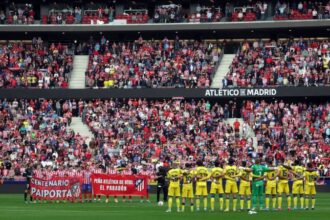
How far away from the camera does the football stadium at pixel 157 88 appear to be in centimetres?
6219

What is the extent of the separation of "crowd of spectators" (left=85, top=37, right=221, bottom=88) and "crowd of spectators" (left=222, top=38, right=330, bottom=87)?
2.15 metres

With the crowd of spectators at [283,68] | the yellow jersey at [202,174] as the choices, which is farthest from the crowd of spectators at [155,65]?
the yellow jersey at [202,174]

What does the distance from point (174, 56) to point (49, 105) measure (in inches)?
378

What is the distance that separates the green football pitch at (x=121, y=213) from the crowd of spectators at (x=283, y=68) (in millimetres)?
22858

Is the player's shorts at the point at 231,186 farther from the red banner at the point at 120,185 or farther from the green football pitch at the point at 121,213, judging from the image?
the red banner at the point at 120,185

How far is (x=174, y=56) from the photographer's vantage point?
7294cm

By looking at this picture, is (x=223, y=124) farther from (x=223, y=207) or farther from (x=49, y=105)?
(x=223, y=207)

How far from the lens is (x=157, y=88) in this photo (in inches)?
2781

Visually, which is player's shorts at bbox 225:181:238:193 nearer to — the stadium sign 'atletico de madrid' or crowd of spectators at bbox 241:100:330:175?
crowd of spectators at bbox 241:100:330:175

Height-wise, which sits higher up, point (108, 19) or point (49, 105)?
point (108, 19)

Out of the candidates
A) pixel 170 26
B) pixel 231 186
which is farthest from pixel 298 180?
pixel 170 26

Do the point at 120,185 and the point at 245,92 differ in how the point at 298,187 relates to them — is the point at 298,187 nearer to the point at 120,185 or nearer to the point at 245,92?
the point at 120,185

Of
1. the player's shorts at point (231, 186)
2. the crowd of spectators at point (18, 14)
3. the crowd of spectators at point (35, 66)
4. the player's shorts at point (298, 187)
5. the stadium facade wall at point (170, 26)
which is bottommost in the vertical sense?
the player's shorts at point (298, 187)

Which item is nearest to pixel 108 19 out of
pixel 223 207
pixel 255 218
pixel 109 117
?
pixel 109 117
